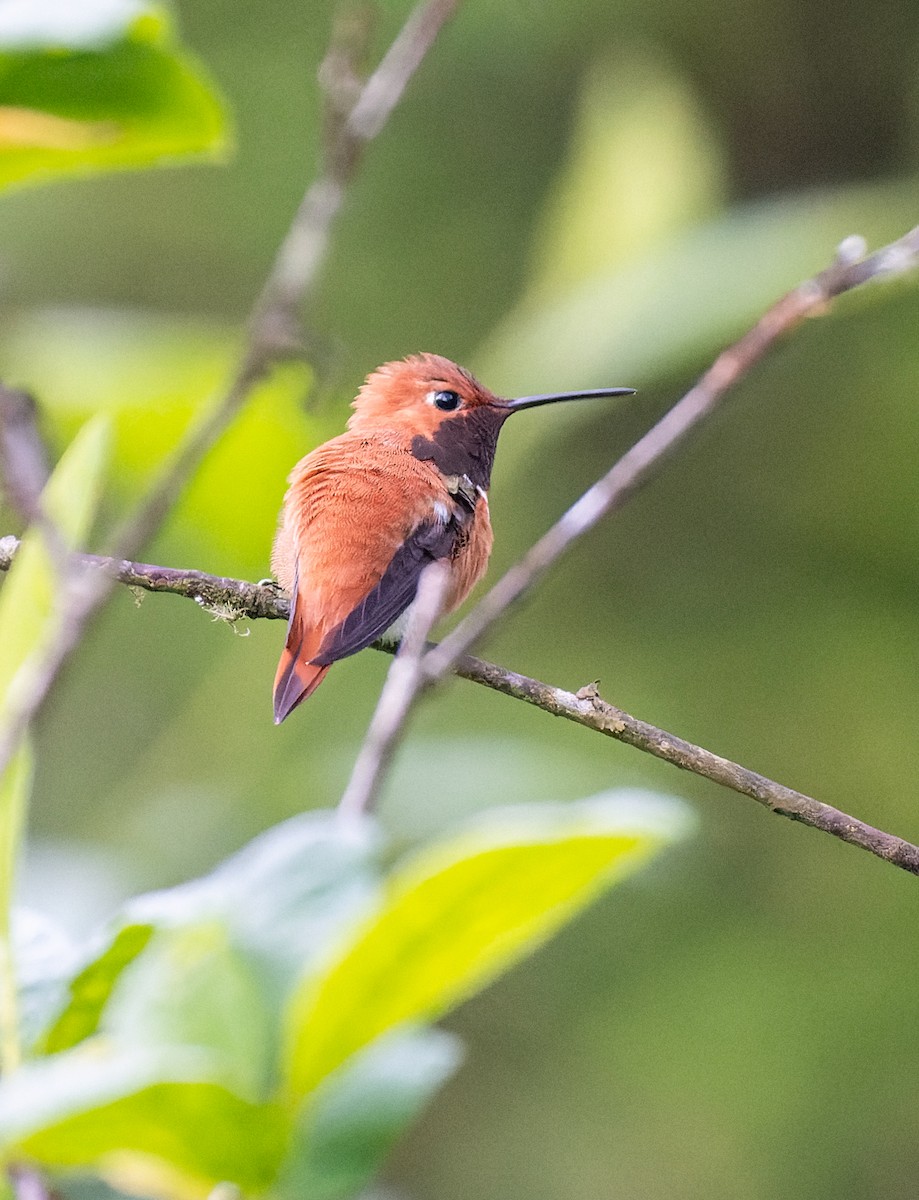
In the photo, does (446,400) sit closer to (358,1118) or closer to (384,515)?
(384,515)

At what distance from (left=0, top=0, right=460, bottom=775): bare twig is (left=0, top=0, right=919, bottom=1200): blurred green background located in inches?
101

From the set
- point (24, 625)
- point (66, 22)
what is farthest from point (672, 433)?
point (66, 22)

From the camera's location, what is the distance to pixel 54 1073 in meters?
0.68

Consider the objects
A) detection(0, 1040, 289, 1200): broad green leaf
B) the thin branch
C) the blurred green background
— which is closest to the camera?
detection(0, 1040, 289, 1200): broad green leaf

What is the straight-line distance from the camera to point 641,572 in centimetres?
636

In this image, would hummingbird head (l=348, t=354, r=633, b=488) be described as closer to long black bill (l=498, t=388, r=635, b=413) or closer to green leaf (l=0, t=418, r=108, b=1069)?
long black bill (l=498, t=388, r=635, b=413)

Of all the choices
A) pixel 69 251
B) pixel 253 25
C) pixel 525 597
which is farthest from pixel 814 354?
pixel 525 597

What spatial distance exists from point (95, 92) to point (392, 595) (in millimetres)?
1653

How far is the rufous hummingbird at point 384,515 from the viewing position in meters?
2.85

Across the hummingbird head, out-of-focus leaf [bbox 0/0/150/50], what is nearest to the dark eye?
the hummingbird head

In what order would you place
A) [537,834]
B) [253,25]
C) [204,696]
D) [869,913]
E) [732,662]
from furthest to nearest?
[253,25], [732,662], [869,913], [204,696], [537,834]

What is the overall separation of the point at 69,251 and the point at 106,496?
3.98 m

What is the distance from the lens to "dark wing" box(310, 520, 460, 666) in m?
2.80

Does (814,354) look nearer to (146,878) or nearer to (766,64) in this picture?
(766,64)
